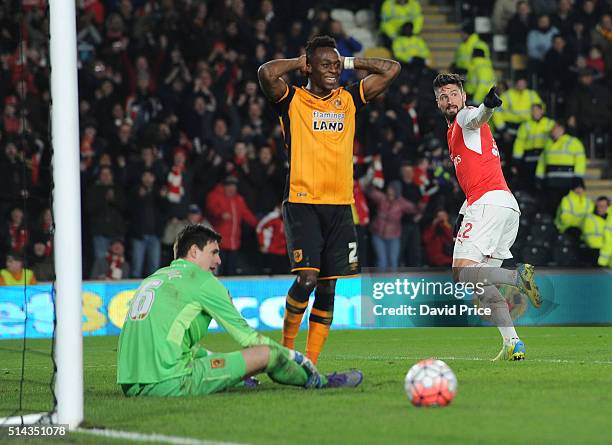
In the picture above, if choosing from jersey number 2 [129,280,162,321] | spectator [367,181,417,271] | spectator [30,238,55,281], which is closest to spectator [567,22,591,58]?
spectator [367,181,417,271]

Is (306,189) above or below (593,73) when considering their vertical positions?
below

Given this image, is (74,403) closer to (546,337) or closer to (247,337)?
(247,337)

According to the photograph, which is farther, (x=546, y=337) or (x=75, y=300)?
(x=546, y=337)

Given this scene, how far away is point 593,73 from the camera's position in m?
22.3

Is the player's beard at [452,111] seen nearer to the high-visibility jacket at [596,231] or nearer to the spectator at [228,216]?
the spectator at [228,216]

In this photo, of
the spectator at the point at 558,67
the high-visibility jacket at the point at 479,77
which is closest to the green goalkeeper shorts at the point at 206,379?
the high-visibility jacket at the point at 479,77

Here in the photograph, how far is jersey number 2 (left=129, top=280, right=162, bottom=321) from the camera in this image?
26.6 feet

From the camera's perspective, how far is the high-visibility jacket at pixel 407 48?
73.2ft

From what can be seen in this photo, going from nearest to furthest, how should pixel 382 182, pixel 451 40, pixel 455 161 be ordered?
pixel 455 161 < pixel 382 182 < pixel 451 40

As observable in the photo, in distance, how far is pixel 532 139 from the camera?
2055 centimetres

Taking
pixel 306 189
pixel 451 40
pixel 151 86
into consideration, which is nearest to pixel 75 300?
pixel 306 189

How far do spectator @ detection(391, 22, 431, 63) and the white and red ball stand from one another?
15.3 meters

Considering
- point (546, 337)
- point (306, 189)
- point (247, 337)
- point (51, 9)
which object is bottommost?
point (546, 337)

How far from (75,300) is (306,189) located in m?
3.02
